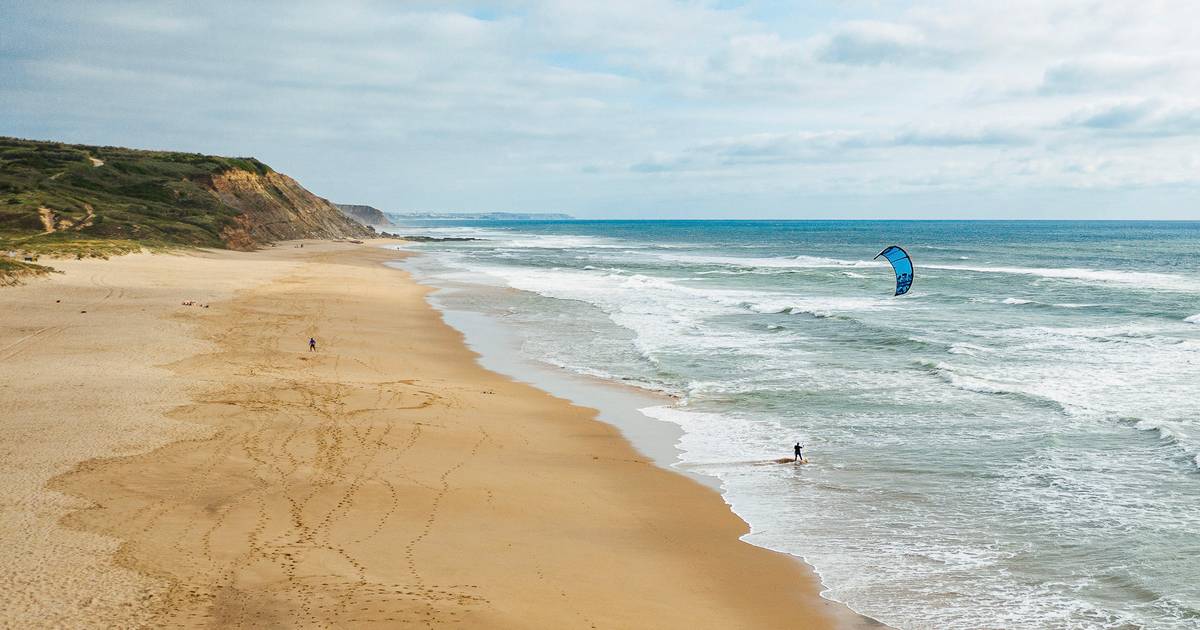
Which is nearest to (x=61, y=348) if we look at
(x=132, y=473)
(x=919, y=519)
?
(x=132, y=473)

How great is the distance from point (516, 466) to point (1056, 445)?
1018cm

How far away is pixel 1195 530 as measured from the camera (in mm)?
12109

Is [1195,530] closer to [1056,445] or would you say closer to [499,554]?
[1056,445]

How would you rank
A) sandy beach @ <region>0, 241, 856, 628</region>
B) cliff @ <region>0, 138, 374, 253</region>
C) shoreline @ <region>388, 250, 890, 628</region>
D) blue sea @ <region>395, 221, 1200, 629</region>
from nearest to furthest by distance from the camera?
sandy beach @ <region>0, 241, 856, 628</region>
blue sea @ <region>395, 221, 1200, 629</region>
shoreline @ <region>388, 250, 890, 628</region>
cliff @ <region>0, 138, 374, 253</region>

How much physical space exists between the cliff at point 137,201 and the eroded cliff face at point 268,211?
0.12 m

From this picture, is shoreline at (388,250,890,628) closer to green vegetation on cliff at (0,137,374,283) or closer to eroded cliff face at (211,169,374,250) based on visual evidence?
green vegetation on cliff at (0,137,374,283)

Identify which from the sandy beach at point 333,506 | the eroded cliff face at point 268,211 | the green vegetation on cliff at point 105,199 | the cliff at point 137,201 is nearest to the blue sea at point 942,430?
the sandy beach at point 333,506

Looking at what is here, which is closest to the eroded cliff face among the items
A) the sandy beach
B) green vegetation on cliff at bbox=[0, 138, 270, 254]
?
green vegetation on cliff at bbox=[0, 138, 270, 254]

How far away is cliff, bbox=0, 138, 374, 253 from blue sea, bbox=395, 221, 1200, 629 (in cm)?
2793

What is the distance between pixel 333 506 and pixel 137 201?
2581 inches

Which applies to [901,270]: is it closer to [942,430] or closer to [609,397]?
[942,430]

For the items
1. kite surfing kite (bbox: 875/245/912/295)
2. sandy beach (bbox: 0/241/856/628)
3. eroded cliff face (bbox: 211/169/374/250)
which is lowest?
sandy beach (bbox: 0/241/856/628)

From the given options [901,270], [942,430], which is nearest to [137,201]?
[901,270]

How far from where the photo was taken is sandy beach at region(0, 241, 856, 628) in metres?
8.90
